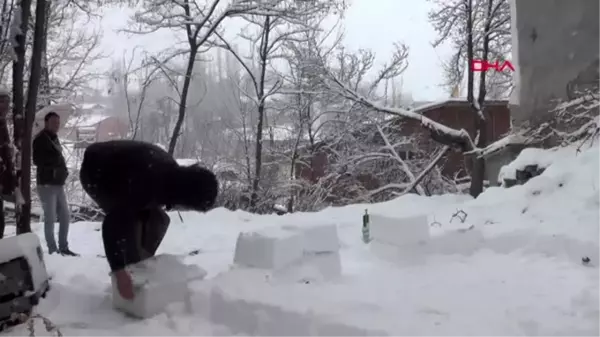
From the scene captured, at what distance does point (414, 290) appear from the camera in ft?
10.9

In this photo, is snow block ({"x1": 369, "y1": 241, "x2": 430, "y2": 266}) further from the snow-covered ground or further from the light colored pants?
the light colored pants

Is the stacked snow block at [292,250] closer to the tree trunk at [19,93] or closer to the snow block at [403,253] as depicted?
the snow block at [403,253]

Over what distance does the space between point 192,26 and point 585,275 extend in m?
12.2

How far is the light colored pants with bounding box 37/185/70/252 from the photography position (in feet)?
15.9

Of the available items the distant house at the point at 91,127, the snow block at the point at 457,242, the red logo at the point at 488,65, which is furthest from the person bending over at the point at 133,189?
the red logo at the point at 488,65

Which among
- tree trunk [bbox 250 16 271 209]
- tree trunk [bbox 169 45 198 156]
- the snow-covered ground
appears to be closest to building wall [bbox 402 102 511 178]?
tree trunk [bbox 250 16 271 209]

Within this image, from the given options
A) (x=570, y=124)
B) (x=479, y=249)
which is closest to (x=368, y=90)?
(x=570, y=124)

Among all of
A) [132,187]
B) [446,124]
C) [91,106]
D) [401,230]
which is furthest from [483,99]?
[132,187]

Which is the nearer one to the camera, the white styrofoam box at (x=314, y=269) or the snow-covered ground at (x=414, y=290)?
the snow-covered ground at (x=414, y=290)

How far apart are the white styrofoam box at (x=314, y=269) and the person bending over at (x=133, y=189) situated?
627 millimetres

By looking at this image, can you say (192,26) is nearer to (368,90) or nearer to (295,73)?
(295,73)

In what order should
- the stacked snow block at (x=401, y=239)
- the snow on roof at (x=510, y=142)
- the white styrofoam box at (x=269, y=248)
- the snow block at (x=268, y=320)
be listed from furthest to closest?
the snow on roof at (x=510, y=142) < the stacked snow block at (x=401, y=239) < the white styrofoam box at (x=269, y=248) < the snow block at (x=268, y=320)

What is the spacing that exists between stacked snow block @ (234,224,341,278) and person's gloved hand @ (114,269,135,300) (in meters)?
0.75

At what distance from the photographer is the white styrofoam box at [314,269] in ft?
11.6
